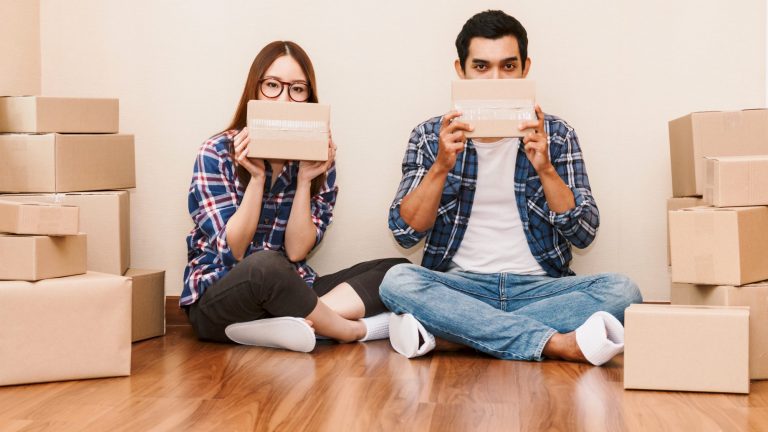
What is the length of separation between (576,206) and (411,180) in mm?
436

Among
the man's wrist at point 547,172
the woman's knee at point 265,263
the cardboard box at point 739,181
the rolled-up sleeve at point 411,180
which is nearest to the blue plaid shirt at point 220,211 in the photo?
the woman's knee at point 265,263

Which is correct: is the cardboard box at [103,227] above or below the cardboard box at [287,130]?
below

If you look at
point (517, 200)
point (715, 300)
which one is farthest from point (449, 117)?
point (715, 300)

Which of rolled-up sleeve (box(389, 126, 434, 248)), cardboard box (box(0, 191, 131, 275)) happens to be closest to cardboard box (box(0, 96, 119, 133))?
cardboard box (box(0, 191, 131, 275))

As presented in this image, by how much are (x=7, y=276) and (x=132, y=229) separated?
934 millimetres

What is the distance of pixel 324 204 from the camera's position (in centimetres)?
250

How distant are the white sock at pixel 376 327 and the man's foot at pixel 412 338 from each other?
175mm

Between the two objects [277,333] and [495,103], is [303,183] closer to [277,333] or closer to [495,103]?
[277,333]

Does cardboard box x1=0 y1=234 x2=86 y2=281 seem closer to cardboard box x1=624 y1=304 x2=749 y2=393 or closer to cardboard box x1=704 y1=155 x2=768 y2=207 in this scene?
cardboard box x1=624 y1=304 x2=749 y2=393

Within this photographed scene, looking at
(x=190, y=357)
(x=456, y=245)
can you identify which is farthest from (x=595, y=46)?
(x=190, y=357)

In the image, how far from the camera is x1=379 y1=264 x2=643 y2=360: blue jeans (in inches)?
82.7

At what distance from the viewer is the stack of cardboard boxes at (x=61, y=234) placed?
184 cm

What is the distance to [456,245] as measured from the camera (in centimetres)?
236

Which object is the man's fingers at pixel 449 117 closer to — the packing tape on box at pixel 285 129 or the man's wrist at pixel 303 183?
the packing tape on box at pixel 285 129
